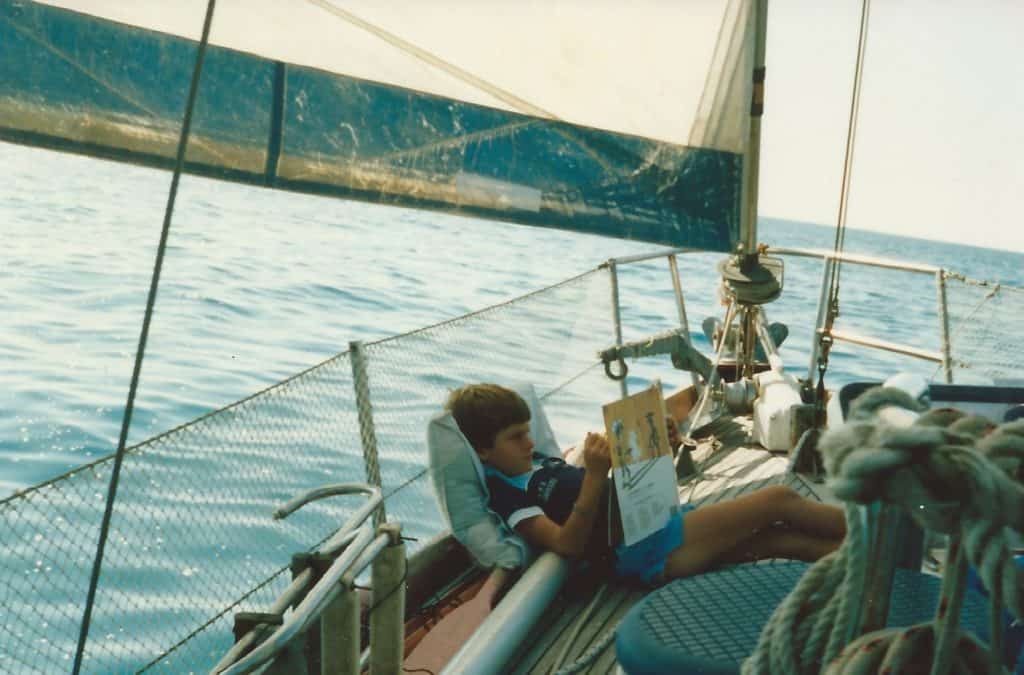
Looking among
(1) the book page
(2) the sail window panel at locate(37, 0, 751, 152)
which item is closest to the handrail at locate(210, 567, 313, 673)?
(2) the sail window panel at locate(37, 0, 751, 152)

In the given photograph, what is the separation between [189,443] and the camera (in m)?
2.79

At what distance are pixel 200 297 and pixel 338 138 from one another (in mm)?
11089

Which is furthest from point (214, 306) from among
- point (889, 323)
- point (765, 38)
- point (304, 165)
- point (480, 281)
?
point (889, 323)

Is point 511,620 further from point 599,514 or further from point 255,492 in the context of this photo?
point 255,492

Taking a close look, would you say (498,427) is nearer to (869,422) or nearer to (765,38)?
(765,38)

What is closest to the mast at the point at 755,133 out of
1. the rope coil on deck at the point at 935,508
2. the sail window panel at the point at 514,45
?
the sail window panel at the point at 514,45

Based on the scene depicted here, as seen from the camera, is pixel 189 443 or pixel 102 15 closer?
pixel 102 15

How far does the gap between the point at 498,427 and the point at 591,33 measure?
1.19m

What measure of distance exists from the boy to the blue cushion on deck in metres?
1.30

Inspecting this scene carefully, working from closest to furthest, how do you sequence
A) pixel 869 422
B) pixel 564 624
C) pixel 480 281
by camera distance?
pixel 869 422, pixel 564 624, pixel 480 281

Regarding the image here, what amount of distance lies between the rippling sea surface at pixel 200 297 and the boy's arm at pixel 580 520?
64cm

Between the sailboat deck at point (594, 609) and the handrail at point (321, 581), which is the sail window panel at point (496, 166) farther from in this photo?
the sailboat deck at point (594, 609)

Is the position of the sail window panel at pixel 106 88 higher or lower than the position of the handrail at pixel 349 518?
higher

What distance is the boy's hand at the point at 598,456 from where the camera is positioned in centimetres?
299
